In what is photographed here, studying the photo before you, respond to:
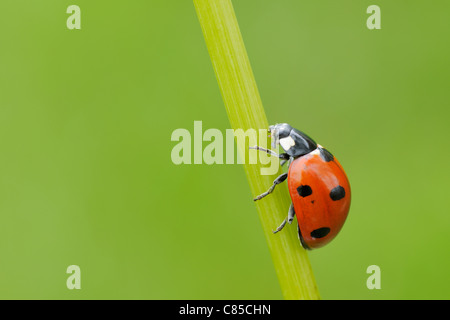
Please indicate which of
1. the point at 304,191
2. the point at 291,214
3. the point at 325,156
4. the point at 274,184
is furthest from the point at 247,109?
the point at 325,156

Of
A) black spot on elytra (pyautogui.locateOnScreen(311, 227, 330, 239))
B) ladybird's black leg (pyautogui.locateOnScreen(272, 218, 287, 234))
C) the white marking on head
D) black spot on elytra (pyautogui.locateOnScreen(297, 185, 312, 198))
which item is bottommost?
ladybird's black leg (pyautogui.locateOnScreen(272, 218, 287, 234))

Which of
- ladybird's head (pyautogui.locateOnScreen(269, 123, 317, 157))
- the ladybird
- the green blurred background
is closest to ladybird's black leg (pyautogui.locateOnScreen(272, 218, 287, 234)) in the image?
the ladybird

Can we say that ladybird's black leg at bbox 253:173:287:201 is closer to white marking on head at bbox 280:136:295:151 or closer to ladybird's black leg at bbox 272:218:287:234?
ladybird's black leg at bbox 272:218:287:234

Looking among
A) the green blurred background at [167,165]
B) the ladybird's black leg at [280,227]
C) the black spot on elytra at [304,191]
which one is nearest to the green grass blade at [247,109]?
the ladybird's black leg at [280,227]

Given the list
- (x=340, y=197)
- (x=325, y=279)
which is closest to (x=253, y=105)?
(x=340, y=197)

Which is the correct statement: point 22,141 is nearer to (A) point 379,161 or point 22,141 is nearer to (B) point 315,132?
(B) point 315,132

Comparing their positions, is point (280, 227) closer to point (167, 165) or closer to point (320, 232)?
point (320, 232)

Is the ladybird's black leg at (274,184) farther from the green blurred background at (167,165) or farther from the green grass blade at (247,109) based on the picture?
the green blurred background at (167,165)
